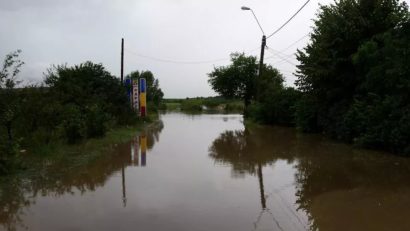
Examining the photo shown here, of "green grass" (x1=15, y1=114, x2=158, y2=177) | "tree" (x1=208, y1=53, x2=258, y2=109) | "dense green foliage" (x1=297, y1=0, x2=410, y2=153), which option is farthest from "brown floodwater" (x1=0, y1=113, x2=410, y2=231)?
"tree" (x1=208, y1=53, x2=258, y2=109)

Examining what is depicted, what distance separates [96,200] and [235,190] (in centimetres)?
280

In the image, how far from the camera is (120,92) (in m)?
26.4

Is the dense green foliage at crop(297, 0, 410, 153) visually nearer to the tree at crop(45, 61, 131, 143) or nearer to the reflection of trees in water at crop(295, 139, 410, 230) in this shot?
the reflection of trees in water at crop(295, 139, 410, 230)

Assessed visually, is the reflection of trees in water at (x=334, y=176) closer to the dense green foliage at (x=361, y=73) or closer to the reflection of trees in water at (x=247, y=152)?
the reflection of trees in water at (x=247, y=152)

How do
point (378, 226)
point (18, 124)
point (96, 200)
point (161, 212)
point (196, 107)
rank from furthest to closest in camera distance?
point (196, 107) → point (18, 124) → point (96, 200) → point (161, 212) → point (378, 226)

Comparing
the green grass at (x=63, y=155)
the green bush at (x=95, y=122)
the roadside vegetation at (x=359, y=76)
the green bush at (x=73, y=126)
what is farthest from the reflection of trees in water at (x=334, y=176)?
the green bush at (x=73, y=126)

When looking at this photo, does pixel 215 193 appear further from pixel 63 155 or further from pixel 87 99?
pixel 87 99

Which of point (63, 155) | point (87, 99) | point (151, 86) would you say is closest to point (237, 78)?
point (151, 86)

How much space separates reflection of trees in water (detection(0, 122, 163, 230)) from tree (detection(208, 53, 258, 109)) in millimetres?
43215

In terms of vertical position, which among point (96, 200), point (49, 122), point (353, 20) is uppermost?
point (353, 20)

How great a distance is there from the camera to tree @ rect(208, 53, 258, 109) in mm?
57031

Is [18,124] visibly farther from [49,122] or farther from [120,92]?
[120,92]

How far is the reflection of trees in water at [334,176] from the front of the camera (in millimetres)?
7617

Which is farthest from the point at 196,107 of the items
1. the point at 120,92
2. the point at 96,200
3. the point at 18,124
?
the point at 96,200
